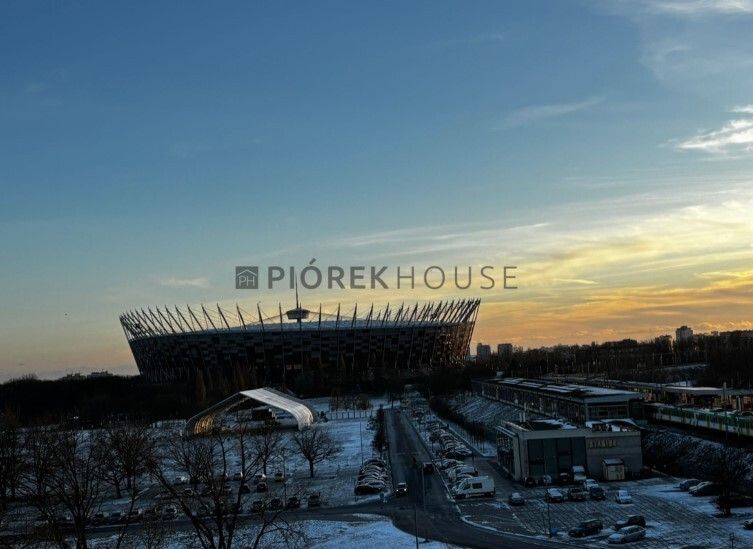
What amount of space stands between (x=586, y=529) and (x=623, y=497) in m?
4.54

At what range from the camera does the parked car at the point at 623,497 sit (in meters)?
24.8

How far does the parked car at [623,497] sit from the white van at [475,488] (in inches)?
177

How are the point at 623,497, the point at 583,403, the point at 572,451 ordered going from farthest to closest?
the point at 583,403 < the point at 572,451 < the point at 623,497

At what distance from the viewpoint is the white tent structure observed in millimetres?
47625

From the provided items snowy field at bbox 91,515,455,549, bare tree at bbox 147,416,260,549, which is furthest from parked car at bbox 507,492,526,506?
bare tree at bbox 147,416,260,549

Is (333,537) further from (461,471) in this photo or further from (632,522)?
(461,471)

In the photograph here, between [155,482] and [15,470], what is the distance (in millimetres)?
7300

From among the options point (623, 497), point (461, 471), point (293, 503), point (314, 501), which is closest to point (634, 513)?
point (623, 497)

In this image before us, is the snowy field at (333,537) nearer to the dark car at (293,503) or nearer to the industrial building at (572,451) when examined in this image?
the dark car at (293,503)

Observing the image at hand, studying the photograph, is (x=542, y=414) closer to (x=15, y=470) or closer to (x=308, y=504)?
(x=308, y=504)

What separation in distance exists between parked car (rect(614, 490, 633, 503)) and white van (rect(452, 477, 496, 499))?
177 inches

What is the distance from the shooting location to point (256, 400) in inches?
2093

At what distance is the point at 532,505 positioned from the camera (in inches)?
1009

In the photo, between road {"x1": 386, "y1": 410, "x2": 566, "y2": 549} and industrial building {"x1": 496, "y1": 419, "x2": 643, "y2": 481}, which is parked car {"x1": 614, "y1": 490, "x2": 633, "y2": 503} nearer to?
industrial building {"x1": 496, "y1": 419, "x2": 643, "y2": 481}
